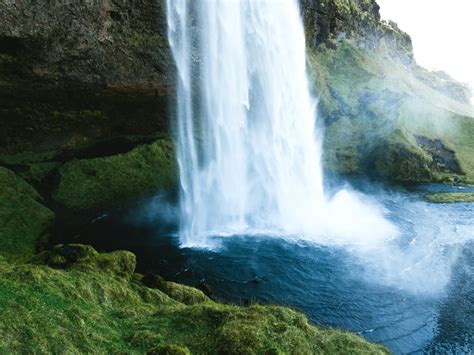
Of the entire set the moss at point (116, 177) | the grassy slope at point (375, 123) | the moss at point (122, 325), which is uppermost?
the grassy slope at point (375, 123)

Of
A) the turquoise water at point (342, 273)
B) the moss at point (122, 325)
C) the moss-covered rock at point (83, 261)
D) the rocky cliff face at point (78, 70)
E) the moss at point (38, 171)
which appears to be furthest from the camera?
the moss at point (38, 171)

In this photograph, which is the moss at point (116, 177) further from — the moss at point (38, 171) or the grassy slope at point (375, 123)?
the grassy slope at point (375, 123)

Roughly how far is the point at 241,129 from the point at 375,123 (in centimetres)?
2675

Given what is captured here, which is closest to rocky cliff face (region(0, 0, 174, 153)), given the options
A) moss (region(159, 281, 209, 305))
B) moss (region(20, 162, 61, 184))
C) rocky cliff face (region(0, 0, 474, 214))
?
rocky cliff face (region(0, 0, 474, 214))

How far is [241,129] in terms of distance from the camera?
3816 cm

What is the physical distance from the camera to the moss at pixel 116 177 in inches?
1416

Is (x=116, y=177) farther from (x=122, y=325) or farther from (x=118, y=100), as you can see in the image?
(x=122, y=325)

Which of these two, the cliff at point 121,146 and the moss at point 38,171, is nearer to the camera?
the cliff at point 121,146

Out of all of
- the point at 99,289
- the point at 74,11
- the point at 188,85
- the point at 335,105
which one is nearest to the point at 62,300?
the point at 99,289

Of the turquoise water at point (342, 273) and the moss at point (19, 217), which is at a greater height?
the moss at point (19, 217)

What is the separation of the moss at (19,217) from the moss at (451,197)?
34.5 metres

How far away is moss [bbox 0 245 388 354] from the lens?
45.0ft

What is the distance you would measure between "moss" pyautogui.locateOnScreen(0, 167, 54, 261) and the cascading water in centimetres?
978

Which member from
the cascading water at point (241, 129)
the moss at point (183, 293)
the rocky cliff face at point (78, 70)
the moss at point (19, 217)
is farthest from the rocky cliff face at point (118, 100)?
the moss at point (183, 293)
